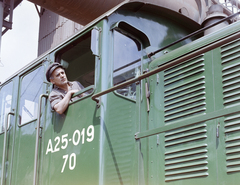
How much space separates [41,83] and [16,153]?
2.95 feet

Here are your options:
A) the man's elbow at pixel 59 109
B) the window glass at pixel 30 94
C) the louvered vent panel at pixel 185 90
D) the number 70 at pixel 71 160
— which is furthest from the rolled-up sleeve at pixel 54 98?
the louvered vent panel at pixel 185 90

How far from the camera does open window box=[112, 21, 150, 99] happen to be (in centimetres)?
358

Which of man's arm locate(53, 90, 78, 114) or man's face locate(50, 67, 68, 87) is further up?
man's face locate(50, 67, 68, 87)

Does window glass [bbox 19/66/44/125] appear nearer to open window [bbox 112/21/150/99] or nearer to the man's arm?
the man's arm

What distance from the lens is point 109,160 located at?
3270 mm

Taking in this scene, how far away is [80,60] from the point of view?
4074 mm

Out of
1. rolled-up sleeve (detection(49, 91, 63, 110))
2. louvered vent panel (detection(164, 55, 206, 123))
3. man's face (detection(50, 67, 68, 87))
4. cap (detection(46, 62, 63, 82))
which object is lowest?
louvered vent panel (detection(164, 55, 206, 123))

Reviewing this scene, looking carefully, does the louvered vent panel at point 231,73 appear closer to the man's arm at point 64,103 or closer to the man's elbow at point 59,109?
the man's arm at point 64,103

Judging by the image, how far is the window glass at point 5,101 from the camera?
4.93 m

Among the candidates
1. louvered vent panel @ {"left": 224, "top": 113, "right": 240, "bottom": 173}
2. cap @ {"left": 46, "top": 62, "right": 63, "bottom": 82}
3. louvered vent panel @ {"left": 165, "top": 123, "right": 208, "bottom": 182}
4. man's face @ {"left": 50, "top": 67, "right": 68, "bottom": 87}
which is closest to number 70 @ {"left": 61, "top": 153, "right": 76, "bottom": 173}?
man's face @ {"left": 50, "top": 67, "right": 68, "bottom": 87}

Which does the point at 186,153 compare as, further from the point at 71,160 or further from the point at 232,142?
the point at 71,160

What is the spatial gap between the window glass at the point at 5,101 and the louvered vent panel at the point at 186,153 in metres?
2.64

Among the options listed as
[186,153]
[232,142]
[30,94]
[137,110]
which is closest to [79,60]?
[30,94]

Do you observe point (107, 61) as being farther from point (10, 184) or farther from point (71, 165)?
point (10, 184)
